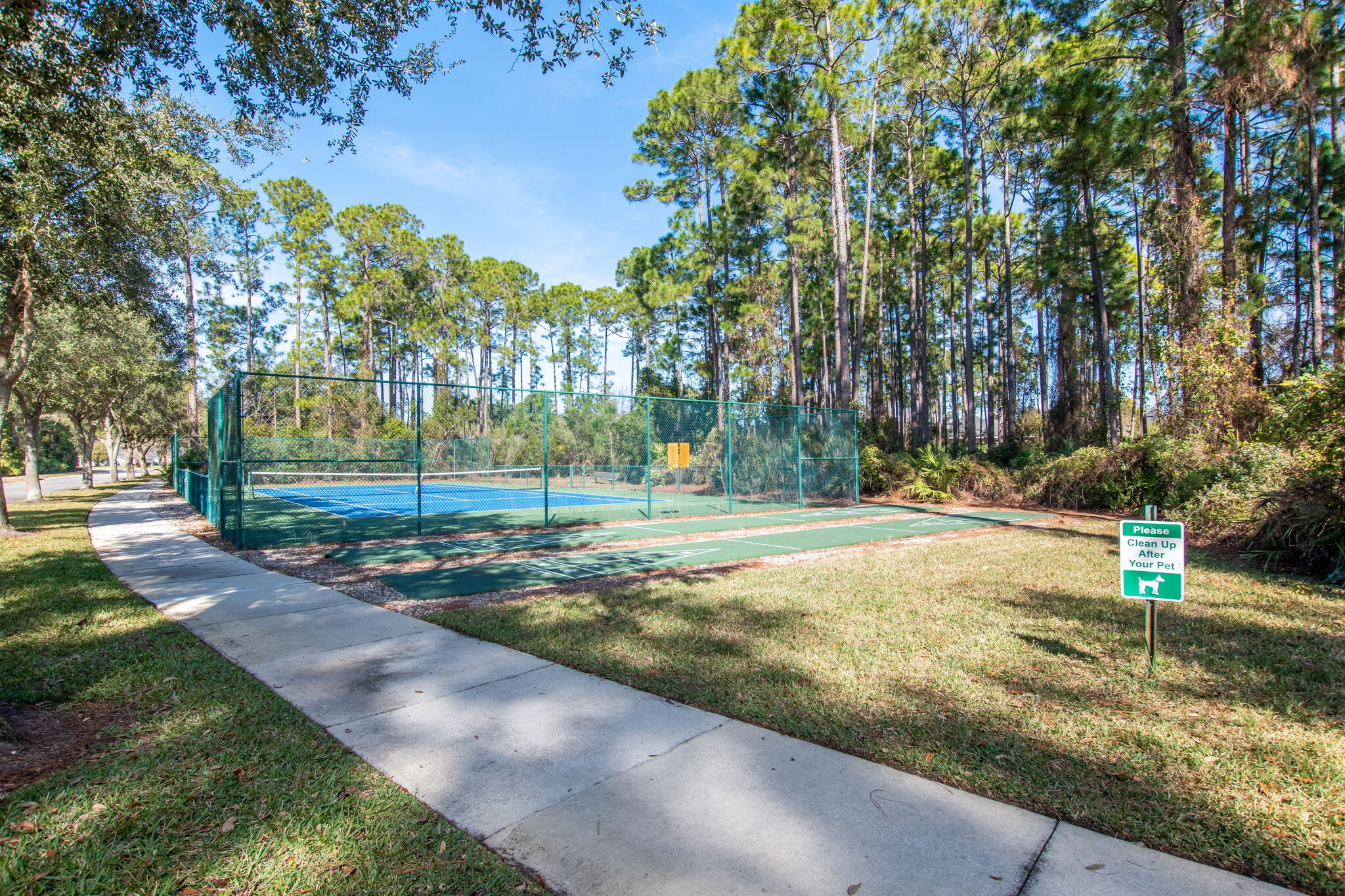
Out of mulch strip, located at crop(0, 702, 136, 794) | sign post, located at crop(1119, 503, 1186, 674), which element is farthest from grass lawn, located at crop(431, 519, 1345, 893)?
mulch strip, located at crop(0, 702, 136, 794)

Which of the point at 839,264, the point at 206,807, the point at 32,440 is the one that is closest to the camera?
the point at 206,807

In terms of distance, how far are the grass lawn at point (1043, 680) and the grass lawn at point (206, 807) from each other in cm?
173

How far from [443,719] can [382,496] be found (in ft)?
63.7

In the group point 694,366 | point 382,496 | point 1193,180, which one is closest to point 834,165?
point 1193,180

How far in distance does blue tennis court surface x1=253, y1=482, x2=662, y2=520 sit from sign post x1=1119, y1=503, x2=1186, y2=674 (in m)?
10.8

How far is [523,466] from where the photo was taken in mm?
18625

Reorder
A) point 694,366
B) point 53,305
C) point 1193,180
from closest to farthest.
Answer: point 1193,180
point 53,305
point 694,366

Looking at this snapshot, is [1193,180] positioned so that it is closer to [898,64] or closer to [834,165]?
[834,165]

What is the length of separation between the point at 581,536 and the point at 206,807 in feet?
29.2

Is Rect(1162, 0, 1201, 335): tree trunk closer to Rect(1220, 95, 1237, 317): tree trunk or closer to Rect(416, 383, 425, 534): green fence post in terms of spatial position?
Rect(1220, 95, 1237, 317): tree trunk

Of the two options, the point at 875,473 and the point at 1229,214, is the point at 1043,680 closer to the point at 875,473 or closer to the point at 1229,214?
the point at 1229,214

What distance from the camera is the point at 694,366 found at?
1227 inches

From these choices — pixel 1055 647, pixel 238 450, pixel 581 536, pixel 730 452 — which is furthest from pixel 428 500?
pixel 1055 647

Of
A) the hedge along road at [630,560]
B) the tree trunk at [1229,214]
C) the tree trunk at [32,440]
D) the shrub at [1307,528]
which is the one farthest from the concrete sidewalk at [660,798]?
the tree trunk at [32,440]
